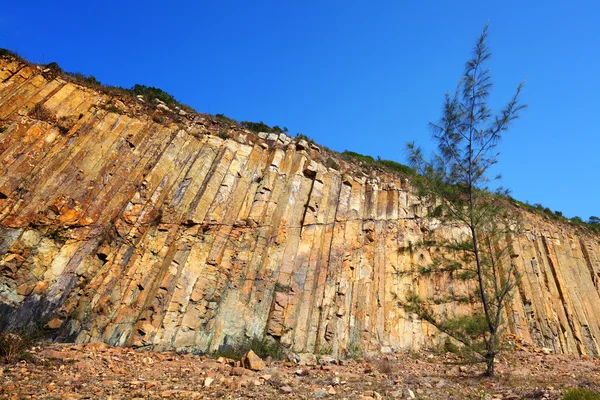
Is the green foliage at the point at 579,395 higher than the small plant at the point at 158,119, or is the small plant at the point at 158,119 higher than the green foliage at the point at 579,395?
the small plant at the point at 158,119

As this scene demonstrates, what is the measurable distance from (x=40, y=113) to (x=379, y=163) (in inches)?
634

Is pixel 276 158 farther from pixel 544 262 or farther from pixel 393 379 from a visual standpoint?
pixel 544 262

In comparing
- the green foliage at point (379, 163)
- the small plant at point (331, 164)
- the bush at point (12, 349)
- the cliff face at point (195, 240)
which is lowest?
the bush at point (12, 349)

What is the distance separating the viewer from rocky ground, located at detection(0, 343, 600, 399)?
6.99 meters

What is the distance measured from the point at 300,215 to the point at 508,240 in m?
11.0

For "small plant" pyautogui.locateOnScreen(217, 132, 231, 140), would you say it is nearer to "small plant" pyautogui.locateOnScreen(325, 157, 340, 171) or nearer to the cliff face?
the cliff face

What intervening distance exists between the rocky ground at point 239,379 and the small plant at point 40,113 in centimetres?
814

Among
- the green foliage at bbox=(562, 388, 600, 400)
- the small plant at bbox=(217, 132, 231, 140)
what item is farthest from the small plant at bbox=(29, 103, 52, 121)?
the green foliage at bbox=(562, 388, 600, 400)

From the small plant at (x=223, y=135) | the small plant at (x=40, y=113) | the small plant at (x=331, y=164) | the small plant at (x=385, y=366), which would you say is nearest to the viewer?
the small plant at (x=385, y=366)

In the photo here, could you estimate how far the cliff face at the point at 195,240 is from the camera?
10.6 metres

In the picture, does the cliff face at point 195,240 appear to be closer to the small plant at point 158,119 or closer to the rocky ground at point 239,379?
the small plant at point 158,119

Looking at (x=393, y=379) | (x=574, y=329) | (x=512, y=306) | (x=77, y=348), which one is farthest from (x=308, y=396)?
(x=574, y=329)

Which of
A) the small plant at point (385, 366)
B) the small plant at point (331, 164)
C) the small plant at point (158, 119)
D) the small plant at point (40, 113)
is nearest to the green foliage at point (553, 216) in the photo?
the small plant at point (331, 164)

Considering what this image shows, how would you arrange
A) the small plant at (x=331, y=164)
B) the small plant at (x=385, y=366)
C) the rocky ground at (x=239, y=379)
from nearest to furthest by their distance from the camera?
the rocky ground at (x=239, y=379) < the small plant at (x=385, y=366) < the small plant at (x=331, y=164)
